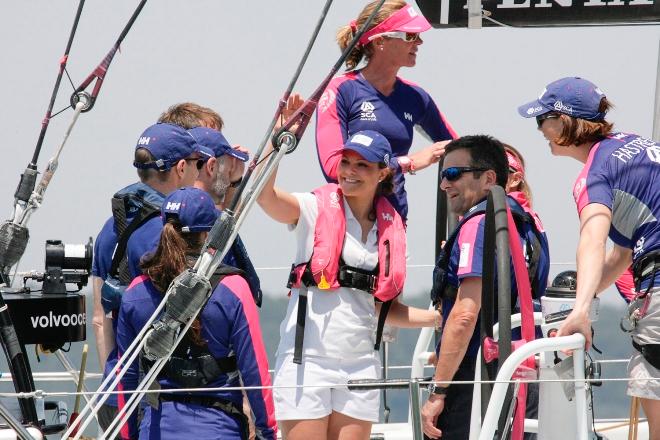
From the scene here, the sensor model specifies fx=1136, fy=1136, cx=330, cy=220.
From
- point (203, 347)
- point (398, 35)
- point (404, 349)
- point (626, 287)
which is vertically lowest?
point (404, 349)

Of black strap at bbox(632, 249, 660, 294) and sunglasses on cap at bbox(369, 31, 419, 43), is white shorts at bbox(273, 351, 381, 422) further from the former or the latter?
sunglasses on cap at bbox(369, 31, 419, 43)

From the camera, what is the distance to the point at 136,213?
341 centimetres

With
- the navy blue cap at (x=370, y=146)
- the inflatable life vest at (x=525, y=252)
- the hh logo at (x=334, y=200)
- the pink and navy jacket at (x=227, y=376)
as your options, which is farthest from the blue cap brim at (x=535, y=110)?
the pink and navy jacket at (x=227, y=376)

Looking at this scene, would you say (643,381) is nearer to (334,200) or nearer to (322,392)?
(322,392)

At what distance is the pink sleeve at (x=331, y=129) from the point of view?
12.1 ft

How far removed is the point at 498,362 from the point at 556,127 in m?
0.79

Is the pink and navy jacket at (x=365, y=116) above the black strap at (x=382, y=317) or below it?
above

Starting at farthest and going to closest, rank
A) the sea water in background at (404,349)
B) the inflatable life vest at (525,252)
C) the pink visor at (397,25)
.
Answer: the sea water in background at (404,349) < the pink visor at (397,25) < the inflatable life vest at (525,252)

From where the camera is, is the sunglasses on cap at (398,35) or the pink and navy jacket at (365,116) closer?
the pink and navy jacket at (365,116)

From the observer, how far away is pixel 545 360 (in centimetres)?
286

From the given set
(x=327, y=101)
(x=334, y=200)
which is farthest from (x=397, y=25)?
(x=334, y=200)

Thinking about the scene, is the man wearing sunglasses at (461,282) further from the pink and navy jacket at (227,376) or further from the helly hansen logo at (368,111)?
the helly hansen logo at (368,111)

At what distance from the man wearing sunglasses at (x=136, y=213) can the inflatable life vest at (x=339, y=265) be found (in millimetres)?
443

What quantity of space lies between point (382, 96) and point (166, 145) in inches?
31.3
